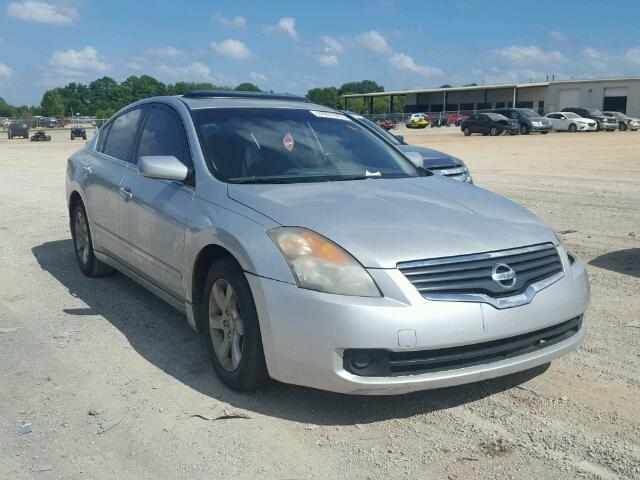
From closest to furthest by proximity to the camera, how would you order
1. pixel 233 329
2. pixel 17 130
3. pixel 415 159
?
pixel 233 329 → pixel 415 159 → pixel 17 130

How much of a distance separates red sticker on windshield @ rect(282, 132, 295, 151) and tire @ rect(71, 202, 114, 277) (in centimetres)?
252

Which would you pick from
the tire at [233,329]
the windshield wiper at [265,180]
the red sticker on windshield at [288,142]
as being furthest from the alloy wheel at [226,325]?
the red sticker on windshield at [288,142]

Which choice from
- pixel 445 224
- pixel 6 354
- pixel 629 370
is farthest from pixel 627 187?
pixel 6 354

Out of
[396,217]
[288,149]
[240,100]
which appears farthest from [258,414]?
[240,100]

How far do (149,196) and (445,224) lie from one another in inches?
88.4

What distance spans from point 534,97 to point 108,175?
89273 mm

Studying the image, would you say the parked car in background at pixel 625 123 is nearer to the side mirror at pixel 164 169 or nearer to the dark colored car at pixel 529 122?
the dark colored car at pixel 529 122

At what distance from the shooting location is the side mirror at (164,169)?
4.43 meters

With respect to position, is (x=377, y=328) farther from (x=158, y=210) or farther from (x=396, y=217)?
(x=158, y=210)

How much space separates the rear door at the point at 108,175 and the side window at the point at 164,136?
9.6 inches

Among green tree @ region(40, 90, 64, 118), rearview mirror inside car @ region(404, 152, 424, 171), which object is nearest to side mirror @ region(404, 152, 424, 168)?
rearview mirror inside car @ region(404, 152, 424, 171)

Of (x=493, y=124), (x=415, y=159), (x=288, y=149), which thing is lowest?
(x=493, y=124)

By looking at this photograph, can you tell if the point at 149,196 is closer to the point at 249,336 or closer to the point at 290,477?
the point at 249,336

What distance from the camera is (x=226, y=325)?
4.03m
